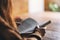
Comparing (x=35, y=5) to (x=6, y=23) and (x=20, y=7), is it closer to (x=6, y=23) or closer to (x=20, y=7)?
(x=20, y=7)

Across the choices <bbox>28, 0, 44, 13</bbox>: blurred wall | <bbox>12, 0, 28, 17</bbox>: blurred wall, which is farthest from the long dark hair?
<bbox>28, 0, 44, 13</bbox>: blurred wall

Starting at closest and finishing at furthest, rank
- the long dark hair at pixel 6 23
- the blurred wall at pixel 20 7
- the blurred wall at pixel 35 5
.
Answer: the long dark hair at pixel 6 23
the blurred wall at pixel 20 7
the blurred wall at pixel 35 5

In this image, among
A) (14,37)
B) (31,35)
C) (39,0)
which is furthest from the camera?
(39,0)

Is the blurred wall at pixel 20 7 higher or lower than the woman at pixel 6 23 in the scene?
lower

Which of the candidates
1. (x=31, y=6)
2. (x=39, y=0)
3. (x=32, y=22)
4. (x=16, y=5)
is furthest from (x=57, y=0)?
(x=32, y=22)

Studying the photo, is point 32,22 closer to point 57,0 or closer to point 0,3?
point 0,3

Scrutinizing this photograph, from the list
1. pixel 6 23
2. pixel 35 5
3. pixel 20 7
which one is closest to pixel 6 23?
pixel 6 23

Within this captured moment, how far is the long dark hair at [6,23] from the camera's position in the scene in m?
0.64

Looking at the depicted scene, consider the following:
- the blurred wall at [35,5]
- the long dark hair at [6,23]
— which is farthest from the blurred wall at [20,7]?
the long dark hair at [6,23]

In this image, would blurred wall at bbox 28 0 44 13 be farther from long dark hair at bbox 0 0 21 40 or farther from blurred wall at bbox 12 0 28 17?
long dark hair at bbox 0 0 21 40

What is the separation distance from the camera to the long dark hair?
64cm

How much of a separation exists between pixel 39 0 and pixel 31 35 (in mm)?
3991

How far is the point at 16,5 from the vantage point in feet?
12.8

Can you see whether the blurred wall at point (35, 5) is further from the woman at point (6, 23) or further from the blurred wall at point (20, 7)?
the woman at point (6, 23)
